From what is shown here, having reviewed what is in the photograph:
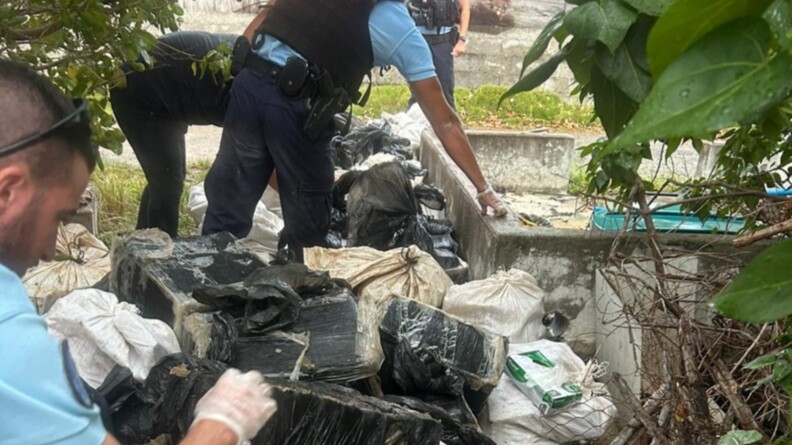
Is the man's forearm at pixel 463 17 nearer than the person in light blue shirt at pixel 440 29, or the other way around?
the person in light blue shirt at pixel 440 29

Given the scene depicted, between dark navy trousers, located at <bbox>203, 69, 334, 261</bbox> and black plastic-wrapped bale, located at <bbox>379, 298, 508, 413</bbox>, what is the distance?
0.81 m

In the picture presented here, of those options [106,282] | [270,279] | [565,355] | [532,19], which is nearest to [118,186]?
[106,282]

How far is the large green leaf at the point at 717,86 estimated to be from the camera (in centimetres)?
70

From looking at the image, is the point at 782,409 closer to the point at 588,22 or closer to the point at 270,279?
the point at 588,22

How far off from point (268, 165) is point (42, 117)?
2491 millimetres

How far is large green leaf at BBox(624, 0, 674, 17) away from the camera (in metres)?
1.09

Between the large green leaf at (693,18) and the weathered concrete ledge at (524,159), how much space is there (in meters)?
6.54

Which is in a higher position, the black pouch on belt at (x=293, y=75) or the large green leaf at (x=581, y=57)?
the large green leaf at (x=581, y=57)

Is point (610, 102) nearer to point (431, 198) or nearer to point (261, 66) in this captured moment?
point (261, 66)

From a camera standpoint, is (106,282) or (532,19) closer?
(106,282)

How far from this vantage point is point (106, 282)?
11.1 ft

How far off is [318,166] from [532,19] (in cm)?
1150

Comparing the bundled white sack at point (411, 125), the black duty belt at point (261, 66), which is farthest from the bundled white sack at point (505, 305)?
the bundled white sack at point (411, 125)

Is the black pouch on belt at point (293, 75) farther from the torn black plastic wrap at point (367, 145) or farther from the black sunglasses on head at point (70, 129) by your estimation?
the torn black plastic wrap at point (367, 145)
